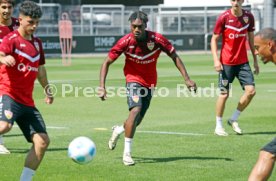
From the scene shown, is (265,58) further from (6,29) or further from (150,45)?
(6,29)

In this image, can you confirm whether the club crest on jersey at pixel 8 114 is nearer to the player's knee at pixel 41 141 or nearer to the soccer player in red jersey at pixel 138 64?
the player's knee at pixel 41 141

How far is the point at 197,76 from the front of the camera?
2884cm

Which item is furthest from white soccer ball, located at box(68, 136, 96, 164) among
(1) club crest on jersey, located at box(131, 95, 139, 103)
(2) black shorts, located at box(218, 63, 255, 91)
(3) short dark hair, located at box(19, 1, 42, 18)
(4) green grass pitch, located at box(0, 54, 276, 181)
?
(2) black shorts, located at box(218, 63, 255, 91)

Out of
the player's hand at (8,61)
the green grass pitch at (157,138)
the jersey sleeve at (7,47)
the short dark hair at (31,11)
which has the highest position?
the short dark hair at (31,11)

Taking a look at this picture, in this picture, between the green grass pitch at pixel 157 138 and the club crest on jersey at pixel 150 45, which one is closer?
the green grass pitch at pixel 157 138

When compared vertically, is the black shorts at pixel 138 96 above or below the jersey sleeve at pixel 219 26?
below

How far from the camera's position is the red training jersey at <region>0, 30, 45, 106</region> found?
9.94 metres

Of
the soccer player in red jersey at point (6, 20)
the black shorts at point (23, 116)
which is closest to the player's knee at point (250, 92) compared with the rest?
the soccer player in red jersey at point (6, 20)

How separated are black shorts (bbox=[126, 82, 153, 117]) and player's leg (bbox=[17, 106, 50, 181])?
2.35m

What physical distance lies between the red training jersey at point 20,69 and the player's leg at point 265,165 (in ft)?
9.72

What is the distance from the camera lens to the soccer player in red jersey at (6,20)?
12.4m

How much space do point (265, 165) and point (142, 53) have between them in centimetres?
380
